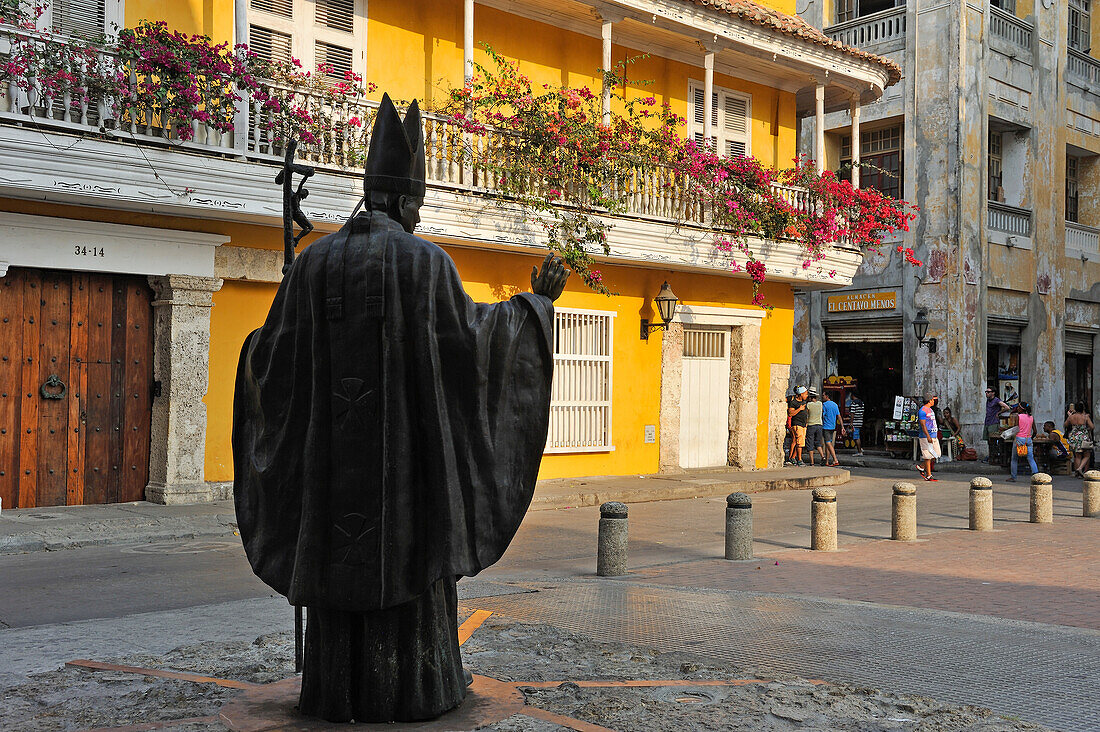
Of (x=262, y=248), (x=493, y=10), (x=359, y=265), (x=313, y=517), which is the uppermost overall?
(x=493, y=10)

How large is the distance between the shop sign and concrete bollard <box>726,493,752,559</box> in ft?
56.5

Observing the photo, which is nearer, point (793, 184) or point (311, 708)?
point (311, 708)

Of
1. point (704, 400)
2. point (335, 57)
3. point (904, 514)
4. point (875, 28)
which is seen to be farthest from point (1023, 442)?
point (335, 57)

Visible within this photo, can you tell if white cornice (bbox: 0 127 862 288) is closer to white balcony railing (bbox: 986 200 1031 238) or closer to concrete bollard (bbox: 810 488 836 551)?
concrete bollard (bbox: 810 488 836 551)

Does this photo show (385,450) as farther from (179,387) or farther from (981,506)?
(981,506)

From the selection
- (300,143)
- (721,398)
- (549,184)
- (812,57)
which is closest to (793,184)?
(812,57)

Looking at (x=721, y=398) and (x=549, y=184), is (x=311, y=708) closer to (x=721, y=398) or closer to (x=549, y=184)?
(x=549, y=184)

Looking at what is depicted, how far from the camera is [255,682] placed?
14.9ft

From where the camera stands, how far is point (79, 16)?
39.0ft

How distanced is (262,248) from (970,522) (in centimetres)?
928

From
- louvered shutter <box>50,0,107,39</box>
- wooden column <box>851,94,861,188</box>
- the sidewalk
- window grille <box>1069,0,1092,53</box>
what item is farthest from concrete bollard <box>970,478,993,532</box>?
window grille <box>1069,0,1092,53</box>

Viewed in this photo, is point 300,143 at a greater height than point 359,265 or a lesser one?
greater

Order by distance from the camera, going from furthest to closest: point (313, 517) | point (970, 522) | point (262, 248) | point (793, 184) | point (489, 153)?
point (793, 184) → point (489, 153) → point (262, 248) → point (970, 522) → point (313, 517)

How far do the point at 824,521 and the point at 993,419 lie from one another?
49.5 feet
